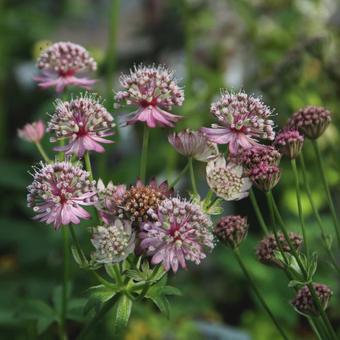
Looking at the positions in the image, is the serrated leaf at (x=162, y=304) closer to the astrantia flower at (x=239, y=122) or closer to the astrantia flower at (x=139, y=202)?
the astrantia flower at (x=139, y=202)

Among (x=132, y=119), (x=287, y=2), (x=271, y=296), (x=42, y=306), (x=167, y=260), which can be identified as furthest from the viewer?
(x=287, y=2)

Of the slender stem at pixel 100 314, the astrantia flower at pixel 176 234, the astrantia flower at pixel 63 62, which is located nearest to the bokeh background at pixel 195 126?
the slender stem at pixel 100 314

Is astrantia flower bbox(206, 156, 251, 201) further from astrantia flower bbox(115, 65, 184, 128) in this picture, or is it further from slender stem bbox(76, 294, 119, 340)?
slender stem bbox(76, 294, 119, 340)

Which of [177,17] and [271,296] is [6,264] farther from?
[177,17]

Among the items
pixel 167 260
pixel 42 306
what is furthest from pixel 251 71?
pixel 167 260

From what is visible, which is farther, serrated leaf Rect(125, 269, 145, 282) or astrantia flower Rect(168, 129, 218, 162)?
astrantia flower Rect(168, 129, 218, 162)

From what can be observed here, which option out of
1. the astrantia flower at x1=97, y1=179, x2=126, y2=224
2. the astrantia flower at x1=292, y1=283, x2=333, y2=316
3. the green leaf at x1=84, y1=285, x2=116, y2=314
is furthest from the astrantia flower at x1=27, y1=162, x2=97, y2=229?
the astrantia flower at x1=292, y1=283, x2=333, y2=316

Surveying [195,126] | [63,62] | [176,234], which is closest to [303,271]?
[176,234]
